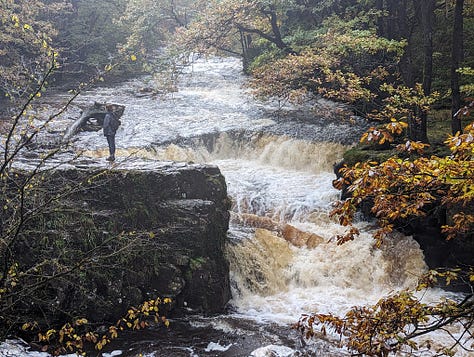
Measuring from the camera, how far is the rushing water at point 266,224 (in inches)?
283

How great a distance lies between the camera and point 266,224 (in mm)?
10383

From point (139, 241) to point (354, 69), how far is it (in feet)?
33.0

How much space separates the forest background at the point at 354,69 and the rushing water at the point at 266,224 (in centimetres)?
90

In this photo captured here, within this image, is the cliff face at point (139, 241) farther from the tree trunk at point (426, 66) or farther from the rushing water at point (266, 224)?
the tree trunk at point (426, 66)

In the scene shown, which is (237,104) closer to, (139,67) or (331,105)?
(331,105)

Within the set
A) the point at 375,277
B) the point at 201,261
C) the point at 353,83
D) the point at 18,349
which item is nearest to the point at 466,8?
the point at 353,83

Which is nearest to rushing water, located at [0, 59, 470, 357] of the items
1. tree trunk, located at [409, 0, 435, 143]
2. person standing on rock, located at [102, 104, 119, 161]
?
person standing on rock, located at [102, 104, 119, 161]

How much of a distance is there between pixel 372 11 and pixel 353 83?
5.29 meters

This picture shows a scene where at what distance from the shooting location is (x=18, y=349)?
6.18m

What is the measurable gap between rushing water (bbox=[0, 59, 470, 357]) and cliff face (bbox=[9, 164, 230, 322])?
619 millimetres

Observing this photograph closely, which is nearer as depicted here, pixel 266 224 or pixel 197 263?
pixel 197 263

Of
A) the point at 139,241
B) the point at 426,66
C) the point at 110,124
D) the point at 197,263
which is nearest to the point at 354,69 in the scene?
the point at 426,66

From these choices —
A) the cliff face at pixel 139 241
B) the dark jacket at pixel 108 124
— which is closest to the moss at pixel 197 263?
the cliff face at pixel 139 241

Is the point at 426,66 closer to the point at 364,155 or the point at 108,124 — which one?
the point at 364,155
